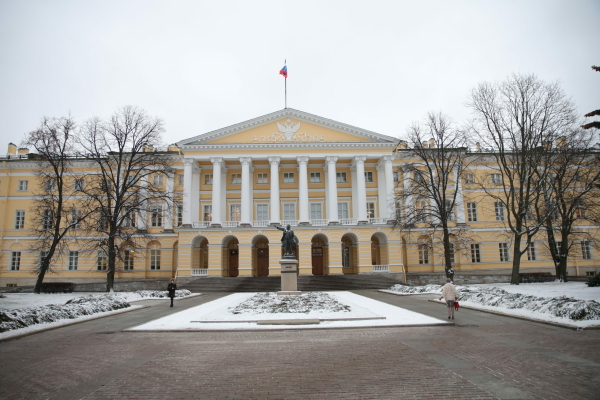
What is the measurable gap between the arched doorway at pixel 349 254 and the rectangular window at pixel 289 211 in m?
6.03

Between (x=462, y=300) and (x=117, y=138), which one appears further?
(x=117, y=138)

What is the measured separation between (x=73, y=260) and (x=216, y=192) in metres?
17.8

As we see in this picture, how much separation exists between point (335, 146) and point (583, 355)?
34220mm

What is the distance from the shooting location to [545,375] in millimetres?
6844

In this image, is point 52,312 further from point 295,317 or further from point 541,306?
point 541,306

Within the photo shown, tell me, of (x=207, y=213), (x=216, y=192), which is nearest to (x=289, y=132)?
(x=216, y=192)

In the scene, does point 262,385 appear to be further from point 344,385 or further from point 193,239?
point 193,239

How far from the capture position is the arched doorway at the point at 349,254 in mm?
41203

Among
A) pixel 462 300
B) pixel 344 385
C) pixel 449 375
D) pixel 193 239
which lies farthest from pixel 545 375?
pixel 193 239

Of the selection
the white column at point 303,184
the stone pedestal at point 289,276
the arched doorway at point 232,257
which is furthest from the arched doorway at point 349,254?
the stone pedestal at point 289,276

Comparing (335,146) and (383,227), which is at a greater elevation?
(335,146)

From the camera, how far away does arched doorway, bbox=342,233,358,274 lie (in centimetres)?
4120

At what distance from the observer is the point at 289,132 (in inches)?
1639

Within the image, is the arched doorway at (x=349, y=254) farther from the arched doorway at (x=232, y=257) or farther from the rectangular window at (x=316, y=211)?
the arched doorway at (x=232, y=257)
